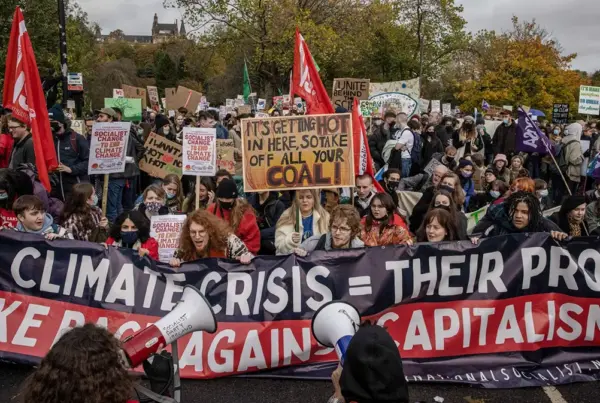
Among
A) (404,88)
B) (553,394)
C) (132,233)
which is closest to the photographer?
(553,394)

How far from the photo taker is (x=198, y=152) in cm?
690

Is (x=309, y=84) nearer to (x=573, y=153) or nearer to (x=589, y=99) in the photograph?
(x=573, y=153)

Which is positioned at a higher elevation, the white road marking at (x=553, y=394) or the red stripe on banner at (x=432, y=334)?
the red stripe on banner at (x=432, y=334)

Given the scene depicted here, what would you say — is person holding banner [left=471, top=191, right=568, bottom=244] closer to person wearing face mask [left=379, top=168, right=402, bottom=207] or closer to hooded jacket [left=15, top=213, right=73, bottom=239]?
person wearing face mask [left=379, top=168, right=402, bottom=207]

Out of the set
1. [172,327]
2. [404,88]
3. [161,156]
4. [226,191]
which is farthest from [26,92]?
Answer: [404,88]

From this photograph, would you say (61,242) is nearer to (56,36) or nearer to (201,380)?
(201,380)

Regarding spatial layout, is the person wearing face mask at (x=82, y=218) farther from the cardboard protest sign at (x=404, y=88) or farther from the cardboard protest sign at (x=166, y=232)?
the cardboard protest sign at (x=404, y=88)

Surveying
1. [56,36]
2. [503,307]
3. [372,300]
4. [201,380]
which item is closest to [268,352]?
[201,380]

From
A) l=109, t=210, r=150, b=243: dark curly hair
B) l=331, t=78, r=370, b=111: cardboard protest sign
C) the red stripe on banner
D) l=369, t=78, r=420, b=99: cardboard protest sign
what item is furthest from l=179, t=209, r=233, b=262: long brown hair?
l=369, t=78, r=420, b=99: cardboard protest sign

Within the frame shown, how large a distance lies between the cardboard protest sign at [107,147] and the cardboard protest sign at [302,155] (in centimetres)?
278

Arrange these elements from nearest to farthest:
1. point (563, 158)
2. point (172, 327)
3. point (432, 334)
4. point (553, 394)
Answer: point (172, 327) < point (553, 394) < point (432, 334) < point (563, 158)

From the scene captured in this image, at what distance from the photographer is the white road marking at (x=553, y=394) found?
4020 mm

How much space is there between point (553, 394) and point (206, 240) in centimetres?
283

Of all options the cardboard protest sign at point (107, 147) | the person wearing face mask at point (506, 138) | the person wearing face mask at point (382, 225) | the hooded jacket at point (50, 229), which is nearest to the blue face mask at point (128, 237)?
the hooded jacket at point (50, 229)
